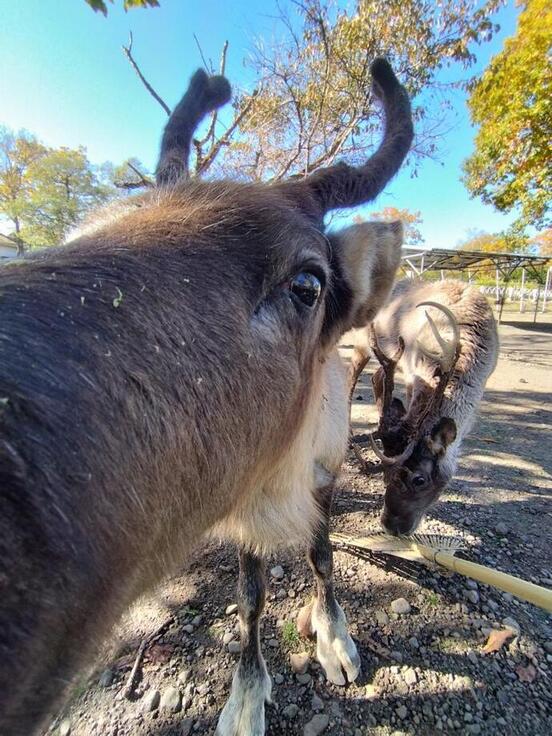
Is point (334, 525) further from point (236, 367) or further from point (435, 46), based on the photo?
point (435, 46)

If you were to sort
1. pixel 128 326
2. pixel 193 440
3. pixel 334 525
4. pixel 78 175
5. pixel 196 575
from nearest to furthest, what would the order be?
pixel 128 326 → pixel 193 440 → pixel 196 575 → pixel 334 525 → pixel 78 175

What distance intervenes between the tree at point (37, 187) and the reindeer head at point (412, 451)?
4180 centimetres

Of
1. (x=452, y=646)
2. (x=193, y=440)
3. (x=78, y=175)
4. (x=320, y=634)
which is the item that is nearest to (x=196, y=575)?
(x=320, y=634)

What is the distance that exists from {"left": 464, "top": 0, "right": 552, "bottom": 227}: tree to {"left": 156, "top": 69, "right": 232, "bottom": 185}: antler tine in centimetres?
1243

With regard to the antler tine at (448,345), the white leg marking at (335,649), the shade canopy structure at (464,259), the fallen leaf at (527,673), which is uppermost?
the shade canopy structure at (464,259)

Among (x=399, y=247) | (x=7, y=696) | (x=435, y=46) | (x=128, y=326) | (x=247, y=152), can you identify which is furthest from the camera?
(x=247, y=152)

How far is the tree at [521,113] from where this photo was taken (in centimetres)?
1070

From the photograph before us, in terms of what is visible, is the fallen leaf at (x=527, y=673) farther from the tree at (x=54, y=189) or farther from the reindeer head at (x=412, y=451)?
the tree at (x=54, y=189)

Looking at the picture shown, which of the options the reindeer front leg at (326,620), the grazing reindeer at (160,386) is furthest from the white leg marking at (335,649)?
the grazing reindeer at (160,386)

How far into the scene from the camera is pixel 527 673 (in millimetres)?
2654

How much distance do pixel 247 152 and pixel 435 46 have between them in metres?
5.25

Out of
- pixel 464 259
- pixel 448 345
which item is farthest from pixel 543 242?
pixel 448 345

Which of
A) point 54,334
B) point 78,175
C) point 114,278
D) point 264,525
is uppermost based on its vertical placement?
point 78,175

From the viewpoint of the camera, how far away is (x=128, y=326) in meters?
1.07
